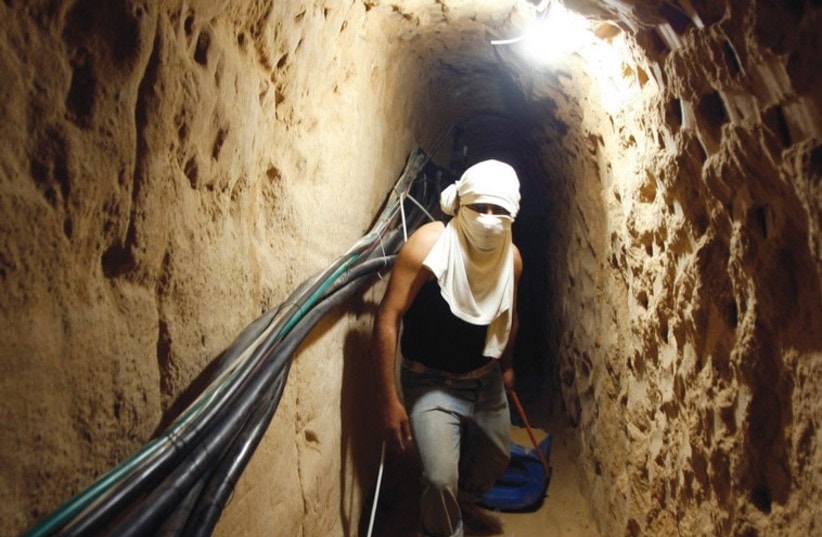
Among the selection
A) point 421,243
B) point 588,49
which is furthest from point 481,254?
point 588,49

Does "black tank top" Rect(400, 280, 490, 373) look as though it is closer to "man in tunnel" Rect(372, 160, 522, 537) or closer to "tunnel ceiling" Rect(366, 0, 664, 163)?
"man in tunnel" Rect(372, 160, 522, 537)

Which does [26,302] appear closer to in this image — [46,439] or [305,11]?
[46,439]

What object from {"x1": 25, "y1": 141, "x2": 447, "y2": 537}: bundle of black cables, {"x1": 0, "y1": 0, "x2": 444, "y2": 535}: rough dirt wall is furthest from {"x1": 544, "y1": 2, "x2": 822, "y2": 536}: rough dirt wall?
{"x1": 25, "y1": 141, "x2": 447, "y2": 537}: bundle of black cables

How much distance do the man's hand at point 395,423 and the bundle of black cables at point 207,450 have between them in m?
0.65

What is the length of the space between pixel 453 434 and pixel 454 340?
0.45 m

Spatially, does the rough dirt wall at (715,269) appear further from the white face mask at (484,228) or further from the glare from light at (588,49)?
the white face mask at (484,228)

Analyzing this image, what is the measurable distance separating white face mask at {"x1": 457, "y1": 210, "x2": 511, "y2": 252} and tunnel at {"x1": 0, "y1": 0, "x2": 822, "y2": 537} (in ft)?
1.80

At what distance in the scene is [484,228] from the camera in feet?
7.80

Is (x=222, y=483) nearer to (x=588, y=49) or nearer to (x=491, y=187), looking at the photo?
(x=491, y=187)

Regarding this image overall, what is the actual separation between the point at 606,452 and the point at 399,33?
8.50 feet

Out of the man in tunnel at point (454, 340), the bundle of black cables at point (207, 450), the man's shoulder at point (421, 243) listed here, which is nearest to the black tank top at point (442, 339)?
the man in tunnel at point (454, 340)

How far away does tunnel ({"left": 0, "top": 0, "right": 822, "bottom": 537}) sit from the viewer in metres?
0.89

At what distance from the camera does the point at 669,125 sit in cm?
170

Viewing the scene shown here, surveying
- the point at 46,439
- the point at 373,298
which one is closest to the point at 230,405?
the point at 46,439
